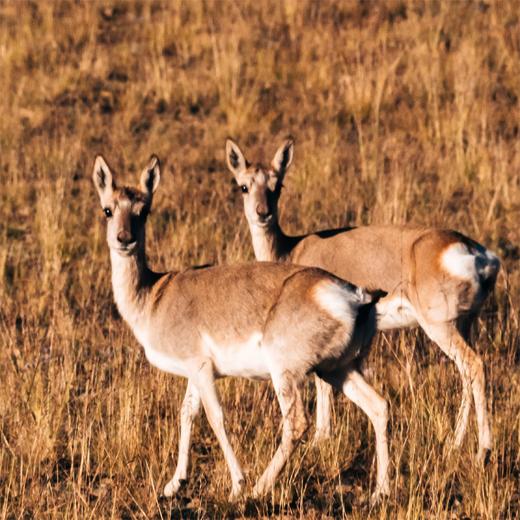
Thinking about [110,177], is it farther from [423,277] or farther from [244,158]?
[423,277]

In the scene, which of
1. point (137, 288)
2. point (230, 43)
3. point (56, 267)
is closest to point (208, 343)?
point (137, 288)

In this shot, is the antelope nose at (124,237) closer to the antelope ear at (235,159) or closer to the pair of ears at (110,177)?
the pair of ears at (110,177)

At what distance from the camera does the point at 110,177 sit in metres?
7.63

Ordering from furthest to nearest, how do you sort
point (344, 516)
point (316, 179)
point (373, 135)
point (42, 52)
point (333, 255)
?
point (42, 52)
point (373, 135)
point (316, 179)
point (333, 255)
point (344, 516)

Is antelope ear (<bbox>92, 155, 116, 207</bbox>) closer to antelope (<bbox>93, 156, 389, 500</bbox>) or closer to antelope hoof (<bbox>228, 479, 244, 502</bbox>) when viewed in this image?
antelope (<bbox>93, 156, 389, 500</bbox>)

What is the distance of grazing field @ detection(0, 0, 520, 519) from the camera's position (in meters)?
6.93

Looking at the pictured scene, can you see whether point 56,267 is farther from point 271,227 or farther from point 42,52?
point 42,52

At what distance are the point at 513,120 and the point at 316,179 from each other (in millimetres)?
2976

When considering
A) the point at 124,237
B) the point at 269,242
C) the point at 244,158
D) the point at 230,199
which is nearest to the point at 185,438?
the point at 124,237

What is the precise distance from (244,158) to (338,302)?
296cm

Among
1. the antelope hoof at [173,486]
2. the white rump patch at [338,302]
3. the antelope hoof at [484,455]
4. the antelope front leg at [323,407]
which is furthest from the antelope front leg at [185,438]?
the antelope hoof at [484,455]

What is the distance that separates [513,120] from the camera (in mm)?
14109

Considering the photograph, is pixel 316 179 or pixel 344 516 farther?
pixel 316 179

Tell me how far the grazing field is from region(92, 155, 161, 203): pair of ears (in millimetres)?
1178
